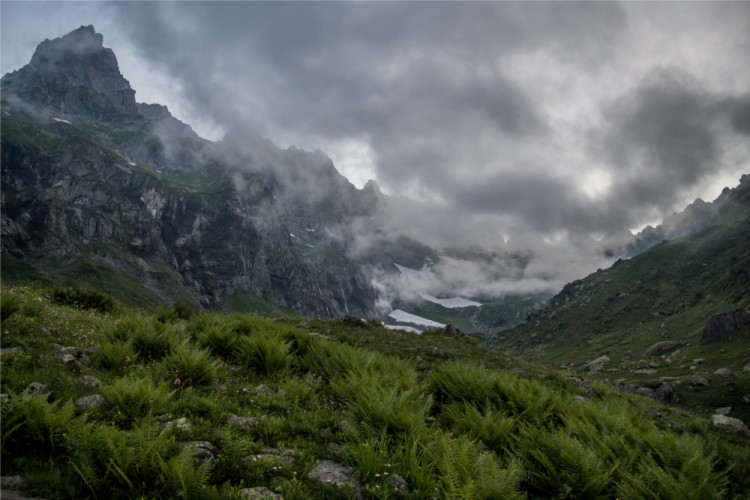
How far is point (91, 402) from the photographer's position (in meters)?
7.26

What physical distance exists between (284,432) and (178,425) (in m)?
1.81

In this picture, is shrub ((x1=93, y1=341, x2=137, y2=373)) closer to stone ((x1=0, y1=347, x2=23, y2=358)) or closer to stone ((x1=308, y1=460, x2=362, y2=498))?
stone ((x1=0, y1=347, x2=23, y2=358))

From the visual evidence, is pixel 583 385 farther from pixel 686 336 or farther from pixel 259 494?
pixel 686 336

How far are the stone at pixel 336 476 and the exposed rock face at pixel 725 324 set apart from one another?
10175 cm

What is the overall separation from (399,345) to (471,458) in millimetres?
14375

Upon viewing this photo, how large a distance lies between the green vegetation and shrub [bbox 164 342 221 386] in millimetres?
34

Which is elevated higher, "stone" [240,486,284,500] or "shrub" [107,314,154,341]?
"shrub" [107,314,154,341]

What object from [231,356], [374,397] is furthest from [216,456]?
[231,356]

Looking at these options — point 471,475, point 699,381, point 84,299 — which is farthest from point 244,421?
point 699,381

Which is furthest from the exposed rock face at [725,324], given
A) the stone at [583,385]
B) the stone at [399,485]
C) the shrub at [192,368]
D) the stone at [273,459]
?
the stone at [273,459]

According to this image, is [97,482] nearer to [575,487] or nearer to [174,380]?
[174,380]

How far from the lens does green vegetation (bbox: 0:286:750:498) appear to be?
5.63 m

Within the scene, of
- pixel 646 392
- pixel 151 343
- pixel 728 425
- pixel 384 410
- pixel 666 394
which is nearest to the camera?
pixel 384 410

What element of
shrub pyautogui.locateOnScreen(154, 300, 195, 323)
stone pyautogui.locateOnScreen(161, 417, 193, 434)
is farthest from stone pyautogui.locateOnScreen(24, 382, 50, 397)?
shrub pyautogui.locateOnScreen(154, 300, 195, 323)
